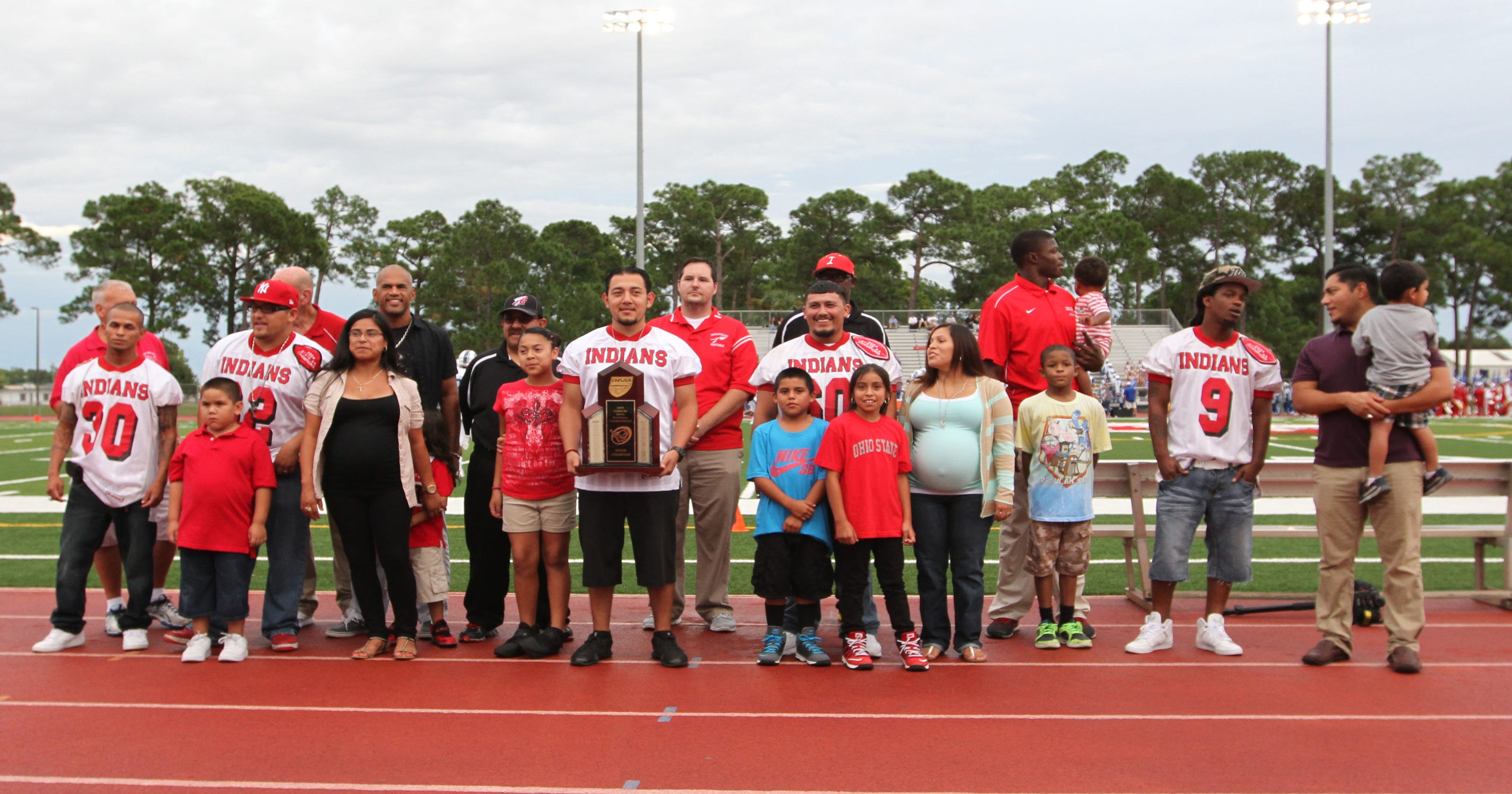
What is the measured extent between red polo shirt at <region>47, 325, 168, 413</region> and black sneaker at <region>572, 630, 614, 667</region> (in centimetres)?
294

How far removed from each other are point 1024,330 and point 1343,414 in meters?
1.74

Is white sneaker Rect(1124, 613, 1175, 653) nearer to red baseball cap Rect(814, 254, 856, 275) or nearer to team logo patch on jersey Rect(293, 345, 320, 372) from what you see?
red baseball cap Rect(814, 254, 856, 275)

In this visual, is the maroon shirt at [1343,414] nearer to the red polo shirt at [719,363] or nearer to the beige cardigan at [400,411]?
the red polo shirt at [719,363]

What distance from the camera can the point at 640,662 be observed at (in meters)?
5.60

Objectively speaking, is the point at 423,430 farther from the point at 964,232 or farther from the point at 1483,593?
the point at 964,232

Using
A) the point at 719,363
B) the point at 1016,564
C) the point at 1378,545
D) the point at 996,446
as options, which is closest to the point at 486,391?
the point at 719,363

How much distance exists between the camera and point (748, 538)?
1013cm

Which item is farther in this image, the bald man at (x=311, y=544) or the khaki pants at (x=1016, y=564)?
the bald man at (x=311, y=544)

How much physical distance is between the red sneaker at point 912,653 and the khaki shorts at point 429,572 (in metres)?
2.64

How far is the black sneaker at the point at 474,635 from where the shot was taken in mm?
6105

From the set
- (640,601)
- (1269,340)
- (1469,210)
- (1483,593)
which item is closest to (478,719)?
(640,601)

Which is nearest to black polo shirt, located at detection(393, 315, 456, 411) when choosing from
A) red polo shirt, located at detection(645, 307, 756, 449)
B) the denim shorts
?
red polo shirt, located at detection(645, 307, 756, 449)

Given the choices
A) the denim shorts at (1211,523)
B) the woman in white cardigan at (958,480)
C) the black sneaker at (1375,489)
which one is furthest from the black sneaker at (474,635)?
the black sneaker at (1375,489)

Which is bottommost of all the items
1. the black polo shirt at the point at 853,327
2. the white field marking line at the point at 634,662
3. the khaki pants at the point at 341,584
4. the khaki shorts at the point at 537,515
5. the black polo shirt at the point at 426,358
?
the white field marking line at the point at 634,662
